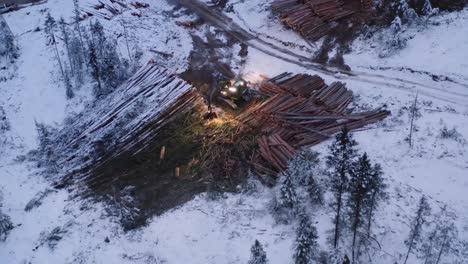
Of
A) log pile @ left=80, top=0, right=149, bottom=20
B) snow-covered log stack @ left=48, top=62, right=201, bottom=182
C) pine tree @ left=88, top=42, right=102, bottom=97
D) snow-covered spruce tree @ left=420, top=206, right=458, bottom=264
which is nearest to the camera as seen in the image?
snow-covered spruce tree @ left=420, top=206, right=458, bottom=264

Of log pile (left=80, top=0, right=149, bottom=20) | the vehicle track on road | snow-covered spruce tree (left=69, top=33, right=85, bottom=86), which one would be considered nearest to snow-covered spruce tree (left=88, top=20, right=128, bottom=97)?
snow-covered spruce tree (left=69, top=33, right=85, bottom=86)

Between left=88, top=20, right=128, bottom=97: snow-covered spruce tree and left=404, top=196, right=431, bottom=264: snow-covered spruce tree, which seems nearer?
left=404, top=196, right=431, bottom=264: snow-covered spruce tree

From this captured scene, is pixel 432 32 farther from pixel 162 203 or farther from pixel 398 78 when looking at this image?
pixel 162 203

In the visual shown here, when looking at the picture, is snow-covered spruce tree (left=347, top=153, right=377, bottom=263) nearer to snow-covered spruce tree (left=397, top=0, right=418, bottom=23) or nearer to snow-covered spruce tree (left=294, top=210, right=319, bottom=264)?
snow-covered spruce tree (left=294, top=210, right=319, bottom=264)

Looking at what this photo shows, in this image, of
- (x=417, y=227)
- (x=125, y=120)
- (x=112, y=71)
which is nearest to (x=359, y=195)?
(x=417, y=227)

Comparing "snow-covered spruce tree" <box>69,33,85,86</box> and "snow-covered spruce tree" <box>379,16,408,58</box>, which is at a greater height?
"snow-covered spruce tree" <box>379,16,408,58</box>

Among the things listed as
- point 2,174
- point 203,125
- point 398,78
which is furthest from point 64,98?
point 398,78

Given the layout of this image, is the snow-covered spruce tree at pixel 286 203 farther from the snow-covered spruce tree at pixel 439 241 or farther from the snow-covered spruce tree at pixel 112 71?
the snow-covered spruce tree at pixel 112 71

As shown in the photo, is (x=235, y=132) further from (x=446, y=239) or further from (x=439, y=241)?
(x=446, y=239)
